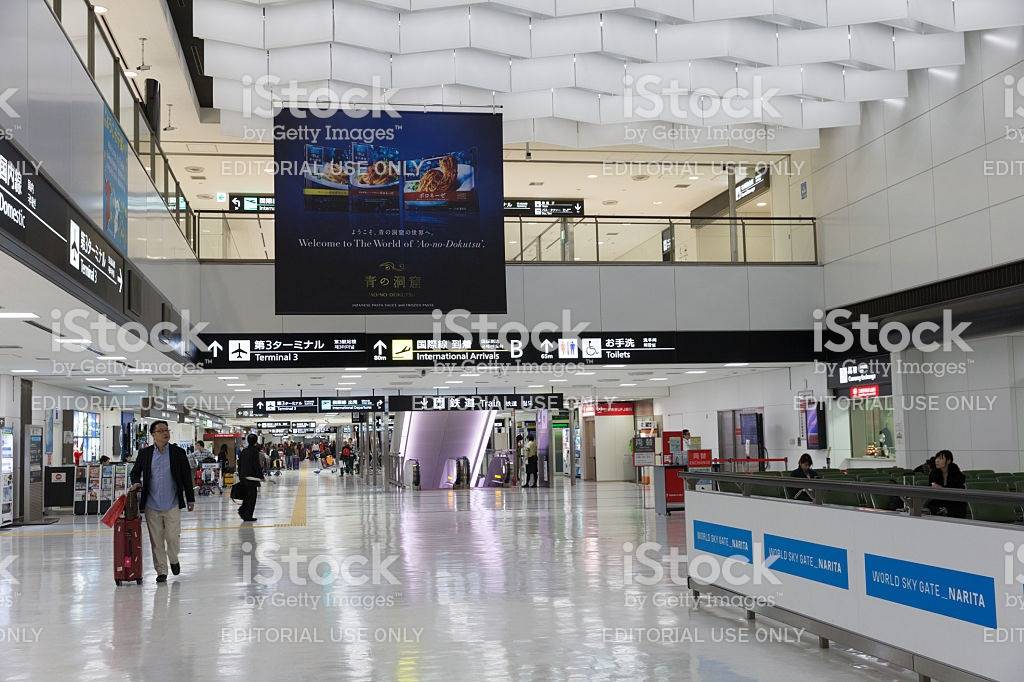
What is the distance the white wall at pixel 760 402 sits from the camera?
2184 centimetres

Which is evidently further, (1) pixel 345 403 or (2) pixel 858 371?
(1) pixel 345 403

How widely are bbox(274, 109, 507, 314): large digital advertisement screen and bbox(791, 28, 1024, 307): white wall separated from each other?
6.95 metres

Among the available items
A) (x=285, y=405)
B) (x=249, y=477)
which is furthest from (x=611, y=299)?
(x=285, y=405)

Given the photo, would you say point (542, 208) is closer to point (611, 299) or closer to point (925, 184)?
point (611, 299)

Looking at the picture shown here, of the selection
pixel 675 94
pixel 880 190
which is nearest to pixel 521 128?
pixel 675 94

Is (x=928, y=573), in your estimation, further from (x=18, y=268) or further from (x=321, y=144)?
(x=321, y=144)

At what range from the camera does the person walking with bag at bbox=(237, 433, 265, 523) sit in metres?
19.4

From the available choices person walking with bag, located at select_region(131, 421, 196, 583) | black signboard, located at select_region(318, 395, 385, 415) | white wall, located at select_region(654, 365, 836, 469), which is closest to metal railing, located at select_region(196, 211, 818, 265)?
white wall, located at select_region(654, 365, 836, 469)

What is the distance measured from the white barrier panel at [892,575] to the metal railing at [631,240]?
12.3 m

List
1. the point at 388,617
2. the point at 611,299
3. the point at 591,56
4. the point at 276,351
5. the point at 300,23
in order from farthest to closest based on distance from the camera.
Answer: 1. the point at 611,299
2. the point at 276,351
3. the point at 591,56
4. the point at 300,23
5. the point at 388,617

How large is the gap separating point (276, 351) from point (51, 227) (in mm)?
11249

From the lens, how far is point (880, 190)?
1850cm

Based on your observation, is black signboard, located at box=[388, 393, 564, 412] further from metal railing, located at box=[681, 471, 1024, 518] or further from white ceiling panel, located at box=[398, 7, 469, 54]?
metal railing, located at box=[681, 471, 1024, 518]

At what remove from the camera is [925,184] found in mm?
16891
